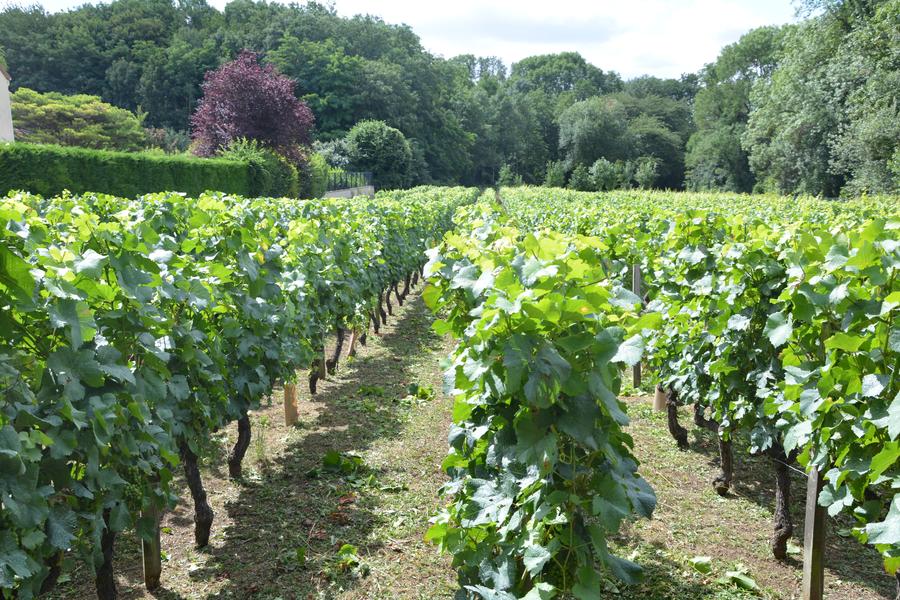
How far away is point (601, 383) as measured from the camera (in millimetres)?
2297

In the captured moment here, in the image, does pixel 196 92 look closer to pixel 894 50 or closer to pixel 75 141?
pixel 75 141

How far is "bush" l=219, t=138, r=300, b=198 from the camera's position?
96.2 ft

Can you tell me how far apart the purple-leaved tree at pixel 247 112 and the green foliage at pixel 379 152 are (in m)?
18.1

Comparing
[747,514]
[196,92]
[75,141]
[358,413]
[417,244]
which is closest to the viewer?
[747,514]

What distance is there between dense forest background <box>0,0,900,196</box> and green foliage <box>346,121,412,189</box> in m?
1.52

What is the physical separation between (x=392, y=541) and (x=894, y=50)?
31769 millimetres

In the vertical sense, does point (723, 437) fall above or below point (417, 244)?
below

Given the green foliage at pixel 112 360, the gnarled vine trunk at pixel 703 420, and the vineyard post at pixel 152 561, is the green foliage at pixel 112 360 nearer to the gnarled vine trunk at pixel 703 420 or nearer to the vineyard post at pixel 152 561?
the vineyard post at pixel 152 561

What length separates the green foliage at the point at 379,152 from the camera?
54.7 metres

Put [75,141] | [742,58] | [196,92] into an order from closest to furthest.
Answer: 1. [75,141]
2. [196,92]
3. [742,58]

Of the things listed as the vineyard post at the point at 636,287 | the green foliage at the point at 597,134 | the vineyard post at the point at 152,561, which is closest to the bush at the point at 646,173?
the green foliage at the point at 597,134

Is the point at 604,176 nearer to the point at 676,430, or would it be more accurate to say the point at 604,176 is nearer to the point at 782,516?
the point at 676,430

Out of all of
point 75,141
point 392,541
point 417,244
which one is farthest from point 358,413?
point 75,141

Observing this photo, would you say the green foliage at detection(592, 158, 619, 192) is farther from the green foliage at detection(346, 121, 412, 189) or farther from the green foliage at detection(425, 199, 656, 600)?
the green foliage at detection(425, 199, 656, 600)
